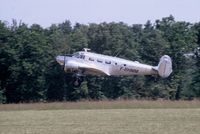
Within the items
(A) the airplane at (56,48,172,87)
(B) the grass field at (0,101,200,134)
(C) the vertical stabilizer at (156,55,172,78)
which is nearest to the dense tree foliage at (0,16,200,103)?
(A) the airplane at (56,48,172,87)

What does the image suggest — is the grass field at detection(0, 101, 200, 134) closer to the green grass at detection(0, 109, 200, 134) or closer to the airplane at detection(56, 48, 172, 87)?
the green grass at detection(0, 109, 200, 134)

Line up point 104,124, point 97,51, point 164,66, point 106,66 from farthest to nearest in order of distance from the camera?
point 97,51 → point 106,66 → point 164,66 → point 104,124

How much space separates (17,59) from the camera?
67875 millimetres

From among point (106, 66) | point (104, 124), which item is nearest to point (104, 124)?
point (104, 124)

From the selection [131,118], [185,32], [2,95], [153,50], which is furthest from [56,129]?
[185,32]

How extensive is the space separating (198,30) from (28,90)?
2362 cm

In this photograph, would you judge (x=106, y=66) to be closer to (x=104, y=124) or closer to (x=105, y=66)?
Result: (x=105, y=66)

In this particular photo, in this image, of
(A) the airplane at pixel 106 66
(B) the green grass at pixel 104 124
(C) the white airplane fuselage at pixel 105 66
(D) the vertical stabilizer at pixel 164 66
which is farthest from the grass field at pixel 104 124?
(D) the vertical stabilizer at pixel 164 66

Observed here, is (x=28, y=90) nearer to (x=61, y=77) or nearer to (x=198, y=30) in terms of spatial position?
(x=61, y=77)

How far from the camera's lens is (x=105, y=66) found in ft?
200

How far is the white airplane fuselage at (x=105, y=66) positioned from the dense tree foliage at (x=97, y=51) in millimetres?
7071

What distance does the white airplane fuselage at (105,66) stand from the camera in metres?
57.7

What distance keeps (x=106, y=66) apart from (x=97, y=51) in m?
14.3

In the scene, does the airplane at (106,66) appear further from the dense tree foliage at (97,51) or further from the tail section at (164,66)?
the dense tree foliage at (97,51)
